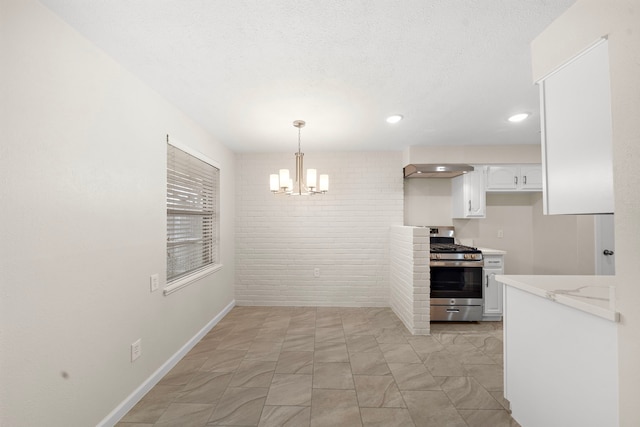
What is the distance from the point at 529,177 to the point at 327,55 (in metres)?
3.77

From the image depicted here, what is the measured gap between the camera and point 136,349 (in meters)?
2.09

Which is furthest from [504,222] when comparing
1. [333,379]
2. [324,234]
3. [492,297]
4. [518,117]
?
[333,379]

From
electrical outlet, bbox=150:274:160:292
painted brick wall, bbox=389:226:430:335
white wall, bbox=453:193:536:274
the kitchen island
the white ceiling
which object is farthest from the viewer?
white wall, bbox=453:193:536:274

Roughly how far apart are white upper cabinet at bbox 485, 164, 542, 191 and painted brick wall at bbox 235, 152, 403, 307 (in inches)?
52.2

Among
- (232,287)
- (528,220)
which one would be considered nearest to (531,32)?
(528,220)

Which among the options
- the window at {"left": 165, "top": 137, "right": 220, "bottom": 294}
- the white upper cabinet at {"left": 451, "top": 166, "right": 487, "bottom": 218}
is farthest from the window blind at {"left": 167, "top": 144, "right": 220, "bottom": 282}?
the white upper cabinet at {"left": 451, "top": 166, "right": 487, "bottom": 218}

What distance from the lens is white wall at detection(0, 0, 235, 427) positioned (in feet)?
4.12

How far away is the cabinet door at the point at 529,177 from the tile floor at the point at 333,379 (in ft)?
6.75

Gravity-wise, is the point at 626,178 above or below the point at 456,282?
above

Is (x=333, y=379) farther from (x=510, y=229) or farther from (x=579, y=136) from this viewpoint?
(x=510, y=229)

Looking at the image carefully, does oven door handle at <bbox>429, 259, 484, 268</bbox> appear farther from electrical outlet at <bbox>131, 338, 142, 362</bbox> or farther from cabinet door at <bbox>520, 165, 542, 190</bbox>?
electrical outlet at <bbox>131, 338, 142, 362</bbox>

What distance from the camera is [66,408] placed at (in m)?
1.50

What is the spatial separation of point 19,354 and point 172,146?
1877 millimetres

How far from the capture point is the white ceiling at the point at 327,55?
1425 mm
